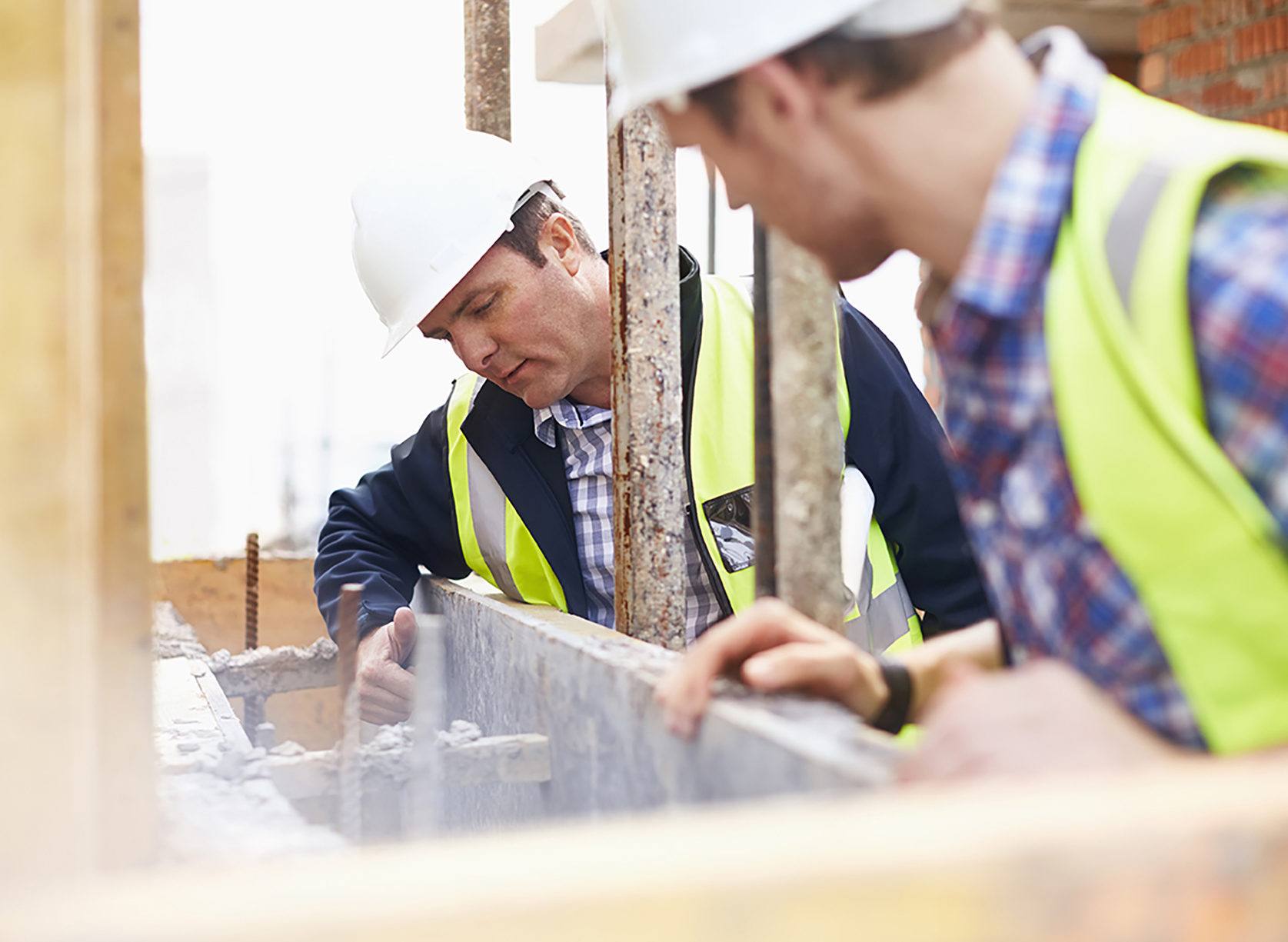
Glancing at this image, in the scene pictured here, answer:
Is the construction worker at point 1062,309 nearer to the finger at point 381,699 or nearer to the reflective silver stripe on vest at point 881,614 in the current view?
the reflective silver stripe on vest at point 881,614

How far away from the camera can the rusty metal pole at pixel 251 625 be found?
402cm

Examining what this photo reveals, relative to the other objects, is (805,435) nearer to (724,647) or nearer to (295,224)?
(724,647)

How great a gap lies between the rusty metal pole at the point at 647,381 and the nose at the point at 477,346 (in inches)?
18.8

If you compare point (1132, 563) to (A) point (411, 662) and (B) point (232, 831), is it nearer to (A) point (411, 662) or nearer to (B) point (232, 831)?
(B) point (232, 831)

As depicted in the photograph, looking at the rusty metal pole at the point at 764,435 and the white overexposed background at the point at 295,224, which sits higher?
the white overexposed background at the point at 295,224

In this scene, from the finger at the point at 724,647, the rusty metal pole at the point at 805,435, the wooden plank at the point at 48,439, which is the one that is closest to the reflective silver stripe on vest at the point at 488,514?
the rusty metal pole at the point at 805,435

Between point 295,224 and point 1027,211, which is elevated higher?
point 295,224

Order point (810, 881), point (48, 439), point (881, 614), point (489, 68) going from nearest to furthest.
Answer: point (810, 881)
point (48, 439)
point (881, 614)
point (489, 68)

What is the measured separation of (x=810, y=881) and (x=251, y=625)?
4037 millimetres

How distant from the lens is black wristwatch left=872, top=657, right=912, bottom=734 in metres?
1.77

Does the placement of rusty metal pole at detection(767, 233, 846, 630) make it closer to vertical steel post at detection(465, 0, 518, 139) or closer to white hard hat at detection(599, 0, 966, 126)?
white hard hat at detection(599, 0, 966, 126)

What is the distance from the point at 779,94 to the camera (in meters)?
1.41

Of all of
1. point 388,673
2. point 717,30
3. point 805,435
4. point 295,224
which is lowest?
point 388,673

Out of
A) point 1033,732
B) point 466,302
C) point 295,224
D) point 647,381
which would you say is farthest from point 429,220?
point 295,224
